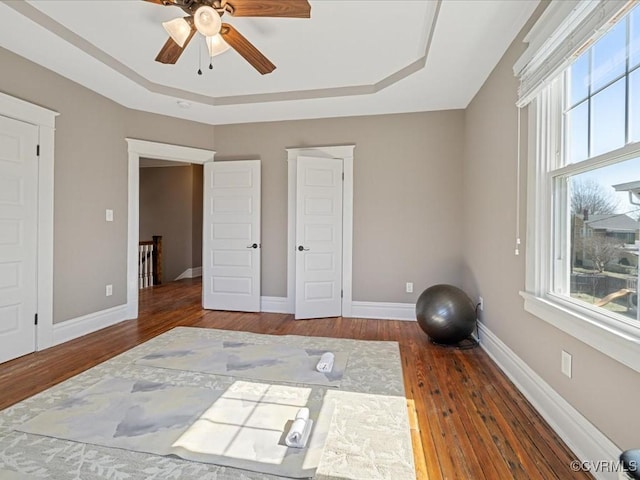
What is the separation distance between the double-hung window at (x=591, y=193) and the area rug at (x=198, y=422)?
1518mm

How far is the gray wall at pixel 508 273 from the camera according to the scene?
4.65 feet

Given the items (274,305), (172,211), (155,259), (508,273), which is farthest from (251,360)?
(172,211)

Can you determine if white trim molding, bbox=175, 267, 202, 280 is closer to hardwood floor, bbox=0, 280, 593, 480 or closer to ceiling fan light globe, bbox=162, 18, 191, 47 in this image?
hardwood floor, bbox=0, 280, 593, 480

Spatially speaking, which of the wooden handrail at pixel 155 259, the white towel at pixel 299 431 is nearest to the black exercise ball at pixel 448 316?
the white towel at pixel 299 431

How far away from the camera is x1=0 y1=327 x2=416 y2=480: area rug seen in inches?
58.7

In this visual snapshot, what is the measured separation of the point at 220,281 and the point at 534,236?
3814mm

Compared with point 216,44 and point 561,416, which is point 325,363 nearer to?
point 561,416

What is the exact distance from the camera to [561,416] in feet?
5.82

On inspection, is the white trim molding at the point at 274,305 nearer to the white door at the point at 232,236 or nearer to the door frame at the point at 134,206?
the white door at the point at 232,236

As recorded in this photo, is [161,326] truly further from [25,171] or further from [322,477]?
[322,477]

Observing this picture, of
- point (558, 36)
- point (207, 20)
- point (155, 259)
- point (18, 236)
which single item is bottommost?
point (155, 259)

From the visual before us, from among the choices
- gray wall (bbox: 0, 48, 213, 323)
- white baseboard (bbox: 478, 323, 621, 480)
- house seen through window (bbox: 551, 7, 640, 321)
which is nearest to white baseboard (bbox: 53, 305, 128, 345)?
gray wall (bbox: 0, 48, 213, 323)

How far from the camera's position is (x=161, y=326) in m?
3.81

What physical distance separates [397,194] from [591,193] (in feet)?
8.27
